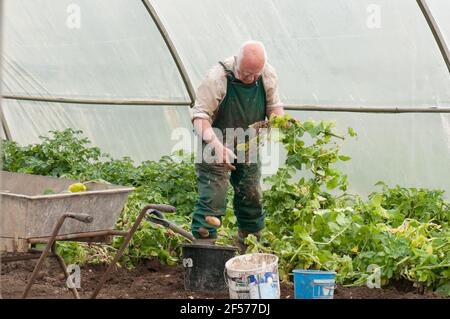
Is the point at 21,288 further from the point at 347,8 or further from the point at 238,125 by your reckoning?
the point at 347,8

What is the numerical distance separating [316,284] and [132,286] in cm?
155

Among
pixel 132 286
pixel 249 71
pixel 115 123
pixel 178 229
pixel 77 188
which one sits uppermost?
pixel 249 71

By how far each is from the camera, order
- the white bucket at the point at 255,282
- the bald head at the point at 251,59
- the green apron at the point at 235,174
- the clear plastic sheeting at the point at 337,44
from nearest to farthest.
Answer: the white bucket at the point at 255,282 < the bald head at the point at 251,59 < the green apron at the point at 235,174 < the clear plastic sheeting at the point at 337,44

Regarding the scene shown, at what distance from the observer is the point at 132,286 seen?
6531mm

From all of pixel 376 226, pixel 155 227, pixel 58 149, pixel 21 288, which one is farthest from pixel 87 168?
pixel 376 226

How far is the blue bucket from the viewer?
5536 mm

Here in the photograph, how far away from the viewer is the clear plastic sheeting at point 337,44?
8125 millimetres

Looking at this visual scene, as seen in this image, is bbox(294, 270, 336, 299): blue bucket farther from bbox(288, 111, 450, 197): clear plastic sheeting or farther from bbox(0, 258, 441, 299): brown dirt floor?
bbox(288, 111, 450, 197): clear plastic sheeting

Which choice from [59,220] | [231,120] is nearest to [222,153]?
[231,120]

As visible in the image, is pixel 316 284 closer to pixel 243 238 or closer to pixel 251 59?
pixel 243 238

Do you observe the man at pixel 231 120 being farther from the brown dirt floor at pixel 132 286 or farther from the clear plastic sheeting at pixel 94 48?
the clear plastic sheeting at pixel 94 48

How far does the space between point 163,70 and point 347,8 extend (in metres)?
2.58

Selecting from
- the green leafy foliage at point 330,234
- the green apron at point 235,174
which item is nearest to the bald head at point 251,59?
the green apron at point 235,174

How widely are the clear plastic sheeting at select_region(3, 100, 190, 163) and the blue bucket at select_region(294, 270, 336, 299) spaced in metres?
4.77
